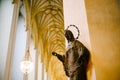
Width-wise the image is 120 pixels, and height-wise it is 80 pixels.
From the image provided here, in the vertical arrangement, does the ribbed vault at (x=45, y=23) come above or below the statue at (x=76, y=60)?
above

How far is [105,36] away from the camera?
9.12 ft

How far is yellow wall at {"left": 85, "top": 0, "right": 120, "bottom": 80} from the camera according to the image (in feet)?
8.27

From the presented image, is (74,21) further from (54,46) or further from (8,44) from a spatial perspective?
(54,46)

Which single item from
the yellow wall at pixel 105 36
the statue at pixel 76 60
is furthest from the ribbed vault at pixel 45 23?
the statue at pixel 76 60

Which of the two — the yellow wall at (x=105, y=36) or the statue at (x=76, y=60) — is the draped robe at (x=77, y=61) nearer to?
the statue at (x=76, y=60)

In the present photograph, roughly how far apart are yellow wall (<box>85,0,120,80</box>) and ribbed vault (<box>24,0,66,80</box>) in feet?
25.0

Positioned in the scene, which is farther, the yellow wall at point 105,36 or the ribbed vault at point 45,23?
the ribbed vault at point 45,23

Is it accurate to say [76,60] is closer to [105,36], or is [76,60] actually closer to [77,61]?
[77,61]

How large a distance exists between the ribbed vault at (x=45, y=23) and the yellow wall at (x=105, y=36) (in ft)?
25.0

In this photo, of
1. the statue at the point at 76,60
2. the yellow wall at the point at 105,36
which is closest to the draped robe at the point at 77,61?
the statue at the point at 76,60

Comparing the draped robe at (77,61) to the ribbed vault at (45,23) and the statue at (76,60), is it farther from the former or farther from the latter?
the ribbed vault at (45,23)

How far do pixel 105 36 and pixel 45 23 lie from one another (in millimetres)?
11876

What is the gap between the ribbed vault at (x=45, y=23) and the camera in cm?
1180

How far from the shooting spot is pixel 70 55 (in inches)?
104
